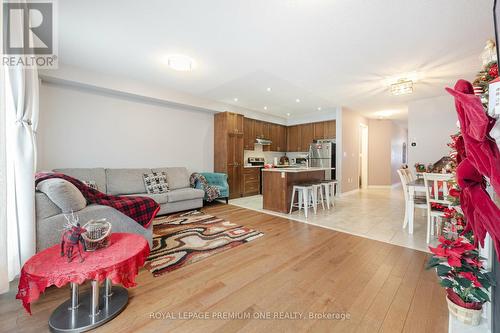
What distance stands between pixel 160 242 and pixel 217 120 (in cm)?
379

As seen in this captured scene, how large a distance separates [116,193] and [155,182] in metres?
0.69

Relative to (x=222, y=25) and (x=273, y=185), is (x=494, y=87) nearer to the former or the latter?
(x=222, y=25)

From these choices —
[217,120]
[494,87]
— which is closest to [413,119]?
[217,120]

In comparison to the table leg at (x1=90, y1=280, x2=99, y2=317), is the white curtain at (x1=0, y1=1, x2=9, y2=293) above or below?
above

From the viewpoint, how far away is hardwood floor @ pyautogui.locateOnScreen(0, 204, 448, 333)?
1.34 metres

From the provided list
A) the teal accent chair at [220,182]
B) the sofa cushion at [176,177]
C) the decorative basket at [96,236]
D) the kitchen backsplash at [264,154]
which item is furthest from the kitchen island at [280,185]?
the decorative basket at [96,236]

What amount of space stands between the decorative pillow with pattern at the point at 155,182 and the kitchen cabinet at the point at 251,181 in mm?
2351

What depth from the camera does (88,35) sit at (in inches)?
97.4

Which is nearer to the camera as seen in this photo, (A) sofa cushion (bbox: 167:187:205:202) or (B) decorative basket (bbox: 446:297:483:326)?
(B) decorative basket (bbox: 446:297:483:326)

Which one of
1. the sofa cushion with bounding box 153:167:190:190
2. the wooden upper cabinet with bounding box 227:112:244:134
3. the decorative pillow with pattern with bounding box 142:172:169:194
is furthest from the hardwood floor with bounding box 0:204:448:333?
the wooden upper cabinet with bounding box 227:112:244:134

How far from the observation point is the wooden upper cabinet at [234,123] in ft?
17.7

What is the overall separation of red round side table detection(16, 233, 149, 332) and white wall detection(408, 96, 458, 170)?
6280 millimetres

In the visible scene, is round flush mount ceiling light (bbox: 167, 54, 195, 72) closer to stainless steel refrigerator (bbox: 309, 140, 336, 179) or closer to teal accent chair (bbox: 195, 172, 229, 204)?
teal accent chair (bbox: 195, 172, 229, 204)

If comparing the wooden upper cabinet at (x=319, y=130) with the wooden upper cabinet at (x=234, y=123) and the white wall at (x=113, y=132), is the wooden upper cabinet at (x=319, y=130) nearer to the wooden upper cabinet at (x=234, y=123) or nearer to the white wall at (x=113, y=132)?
the wooden upper cabinet at (x=234, y=123)
